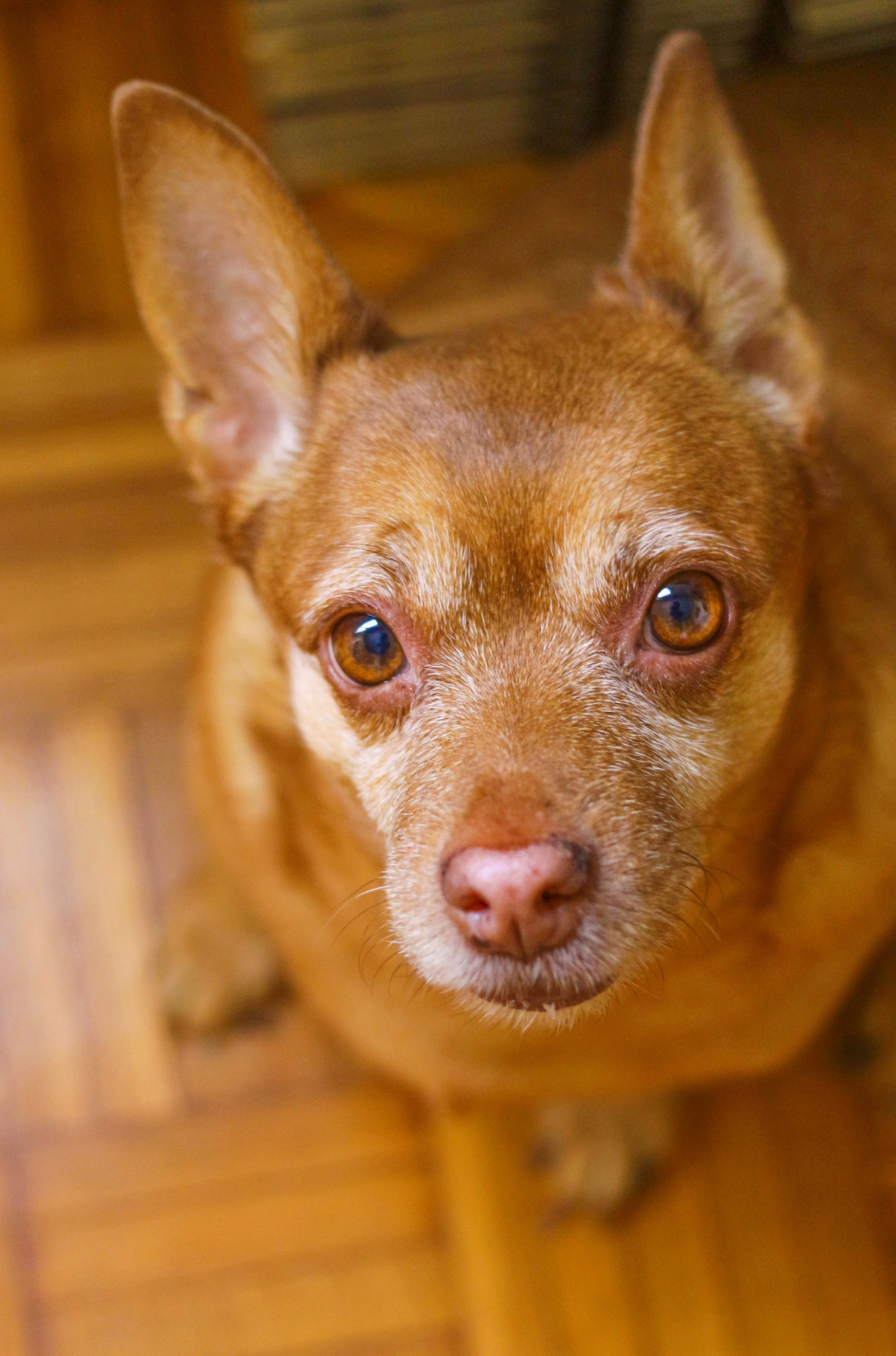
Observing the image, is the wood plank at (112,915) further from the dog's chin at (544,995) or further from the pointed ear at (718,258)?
the pointed ear at (718,258)

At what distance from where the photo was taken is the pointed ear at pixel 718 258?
1653 millimetres

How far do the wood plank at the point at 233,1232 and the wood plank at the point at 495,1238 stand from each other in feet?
0.21

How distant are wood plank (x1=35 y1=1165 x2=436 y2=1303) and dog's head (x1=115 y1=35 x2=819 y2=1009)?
1.06m

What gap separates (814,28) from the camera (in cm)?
260

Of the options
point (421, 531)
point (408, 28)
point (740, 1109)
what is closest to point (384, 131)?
point (408, 28)

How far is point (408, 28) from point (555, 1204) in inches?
94.0

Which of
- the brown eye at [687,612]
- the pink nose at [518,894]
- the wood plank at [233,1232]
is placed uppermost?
the brown eye at [687,612]

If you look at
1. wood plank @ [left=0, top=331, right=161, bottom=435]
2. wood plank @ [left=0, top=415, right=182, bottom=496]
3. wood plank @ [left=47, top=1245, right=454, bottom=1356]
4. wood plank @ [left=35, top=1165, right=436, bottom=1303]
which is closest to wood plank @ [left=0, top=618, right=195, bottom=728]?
wood plank @ [left=0, top=415, right=182, bottom=496]

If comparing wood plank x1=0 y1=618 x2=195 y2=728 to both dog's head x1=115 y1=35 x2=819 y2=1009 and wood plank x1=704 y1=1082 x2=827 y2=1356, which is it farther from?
wood plank x1=704 y1=1082 x2=827 y2=1356

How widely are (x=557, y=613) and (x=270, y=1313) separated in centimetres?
153

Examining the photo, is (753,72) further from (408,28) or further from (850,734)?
(850,734)

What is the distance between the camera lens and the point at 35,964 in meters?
2.64

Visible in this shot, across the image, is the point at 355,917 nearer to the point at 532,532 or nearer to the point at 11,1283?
the point at 532,532

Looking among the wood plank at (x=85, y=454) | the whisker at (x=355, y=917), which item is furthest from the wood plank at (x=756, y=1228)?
the wood plank at (x=85, y=454)
